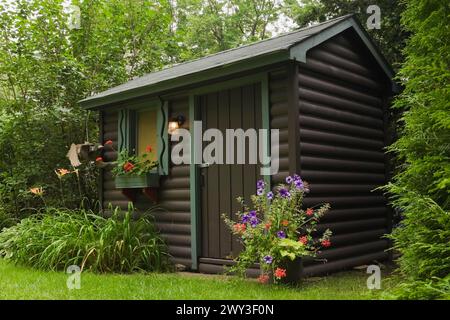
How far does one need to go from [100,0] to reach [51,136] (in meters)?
3.39

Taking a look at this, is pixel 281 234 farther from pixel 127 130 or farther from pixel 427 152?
pixel 127 130

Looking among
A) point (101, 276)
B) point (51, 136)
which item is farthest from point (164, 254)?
point (51, 136)

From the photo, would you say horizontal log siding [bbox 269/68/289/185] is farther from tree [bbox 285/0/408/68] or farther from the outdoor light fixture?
tree [bbox 285/0/408/68]

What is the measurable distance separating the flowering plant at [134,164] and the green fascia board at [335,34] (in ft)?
9.50

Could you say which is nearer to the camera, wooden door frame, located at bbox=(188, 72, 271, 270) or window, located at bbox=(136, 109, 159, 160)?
wooden door frame, located at bbox=(188, 72, 271, 270)

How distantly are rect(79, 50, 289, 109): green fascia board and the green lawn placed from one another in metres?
2.59

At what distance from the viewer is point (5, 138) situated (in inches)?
412

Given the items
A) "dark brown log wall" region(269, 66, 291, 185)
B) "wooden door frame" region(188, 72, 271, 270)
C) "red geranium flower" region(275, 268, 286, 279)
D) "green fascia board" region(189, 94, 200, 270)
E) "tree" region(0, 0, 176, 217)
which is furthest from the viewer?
"tree" region(0, 0, 176, 217)

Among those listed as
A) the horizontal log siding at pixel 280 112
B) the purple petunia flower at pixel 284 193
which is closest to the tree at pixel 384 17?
the horizontal log siding at pixel 280 112

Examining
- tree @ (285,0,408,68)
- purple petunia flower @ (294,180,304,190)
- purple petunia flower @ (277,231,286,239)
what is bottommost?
purple petunia flower @ (277,231,286,239)

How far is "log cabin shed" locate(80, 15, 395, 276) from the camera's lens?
19.4 ft

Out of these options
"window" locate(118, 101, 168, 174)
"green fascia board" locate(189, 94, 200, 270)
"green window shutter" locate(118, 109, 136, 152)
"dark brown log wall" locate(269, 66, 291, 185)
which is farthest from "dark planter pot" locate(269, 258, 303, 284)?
"green window shutter" locate(118, 109, 136, 152)

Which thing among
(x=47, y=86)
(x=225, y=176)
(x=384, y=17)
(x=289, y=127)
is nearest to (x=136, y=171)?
(x=225, y=176)
